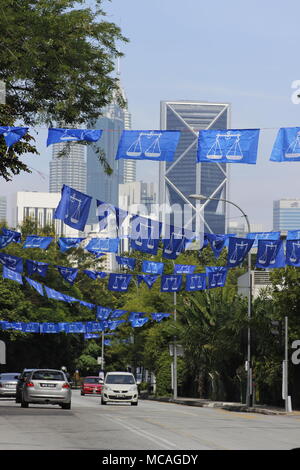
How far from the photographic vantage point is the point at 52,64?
29.8 metres

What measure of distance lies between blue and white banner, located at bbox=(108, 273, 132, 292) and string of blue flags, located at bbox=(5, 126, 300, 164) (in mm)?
22392

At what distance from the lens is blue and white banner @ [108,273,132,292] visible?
171 feet

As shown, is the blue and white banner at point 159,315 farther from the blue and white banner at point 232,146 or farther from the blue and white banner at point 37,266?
the blue and white banner at point 232,146

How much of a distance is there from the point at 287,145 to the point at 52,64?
6.80 metres

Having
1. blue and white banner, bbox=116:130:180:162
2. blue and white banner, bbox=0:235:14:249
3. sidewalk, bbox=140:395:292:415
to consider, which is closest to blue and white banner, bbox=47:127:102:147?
blue and white banner, bbox=116:130:180:162

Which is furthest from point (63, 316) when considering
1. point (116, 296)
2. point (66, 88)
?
point (66, 88)

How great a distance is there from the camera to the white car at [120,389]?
47031 mm

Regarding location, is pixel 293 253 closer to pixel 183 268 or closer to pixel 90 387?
pixel 183 268

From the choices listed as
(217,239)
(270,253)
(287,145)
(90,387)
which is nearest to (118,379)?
(217,239)

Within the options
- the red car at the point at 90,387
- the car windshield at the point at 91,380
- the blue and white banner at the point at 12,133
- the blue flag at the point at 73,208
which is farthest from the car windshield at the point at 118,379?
the car windshield at the point at 91,380

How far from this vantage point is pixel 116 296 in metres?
124

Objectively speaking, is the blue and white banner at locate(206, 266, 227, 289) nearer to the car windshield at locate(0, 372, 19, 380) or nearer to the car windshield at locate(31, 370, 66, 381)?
the car windshield at locate(31, 370, 66, 381)

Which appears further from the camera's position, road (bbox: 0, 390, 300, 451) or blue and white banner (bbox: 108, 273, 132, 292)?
blue and white banner (bbox: 108, 273, 132, 292)
